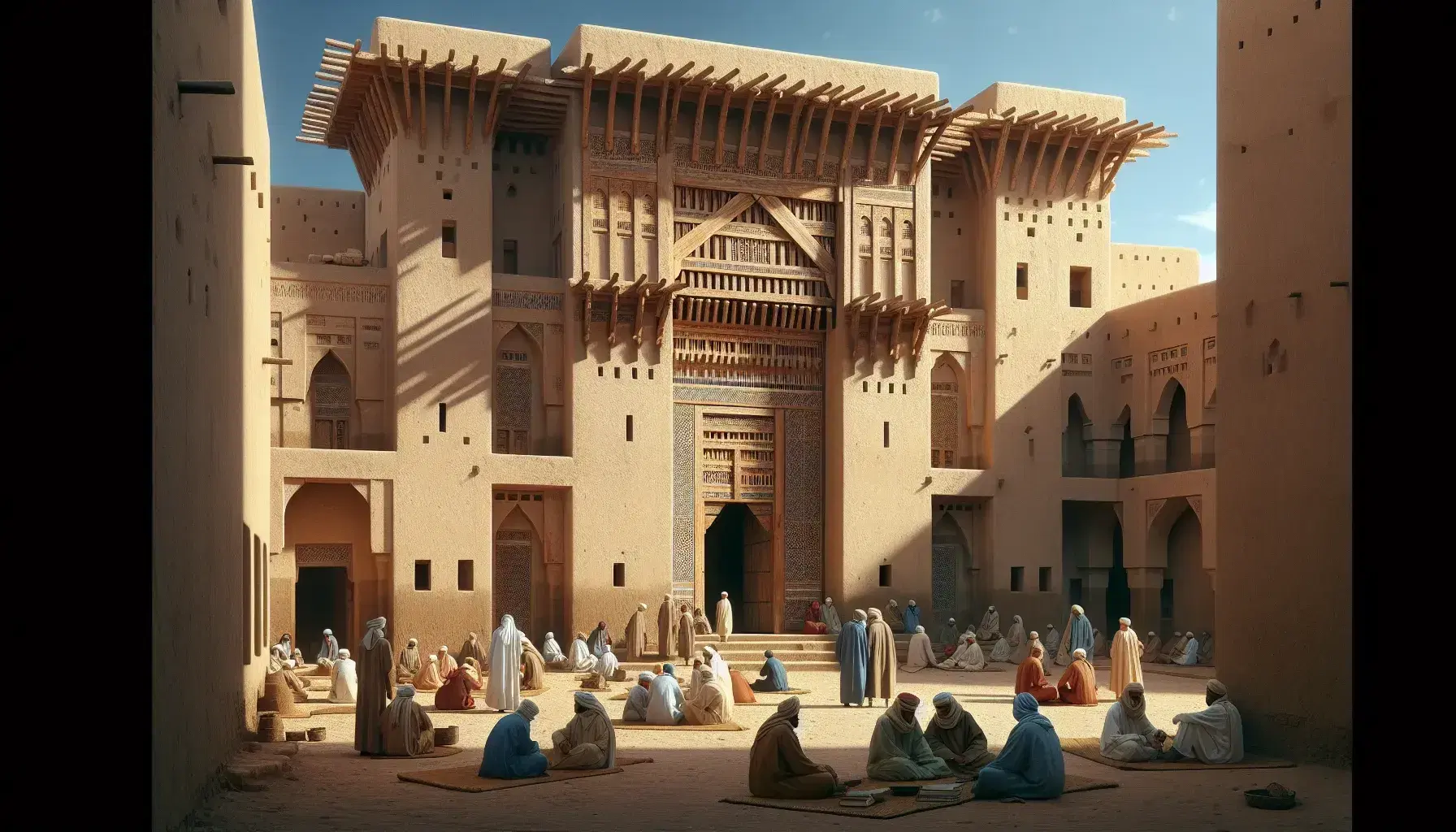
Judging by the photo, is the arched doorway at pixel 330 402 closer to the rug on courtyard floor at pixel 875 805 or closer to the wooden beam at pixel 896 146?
the wooden beam at pixel 896 146

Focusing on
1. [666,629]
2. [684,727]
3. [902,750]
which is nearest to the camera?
[902,750]

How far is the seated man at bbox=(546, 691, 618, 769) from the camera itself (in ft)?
41.7

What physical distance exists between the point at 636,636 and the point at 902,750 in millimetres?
A: 13184

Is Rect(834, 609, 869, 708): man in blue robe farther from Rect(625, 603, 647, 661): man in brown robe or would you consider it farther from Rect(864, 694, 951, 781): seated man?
Rect(625, 603, 647, 661): man in brown robe

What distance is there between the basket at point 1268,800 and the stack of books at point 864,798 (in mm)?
2652

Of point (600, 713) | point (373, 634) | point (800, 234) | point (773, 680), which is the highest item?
point (800, 234)

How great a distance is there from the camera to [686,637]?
2486cm

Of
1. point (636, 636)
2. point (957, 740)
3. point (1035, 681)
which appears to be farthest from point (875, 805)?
point (636, 636)

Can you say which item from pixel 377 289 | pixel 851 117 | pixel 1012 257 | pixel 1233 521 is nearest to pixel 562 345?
pixel 377 289

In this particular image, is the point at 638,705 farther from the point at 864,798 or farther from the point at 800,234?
the point at 800,234

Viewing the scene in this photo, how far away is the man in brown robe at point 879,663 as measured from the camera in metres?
18.5

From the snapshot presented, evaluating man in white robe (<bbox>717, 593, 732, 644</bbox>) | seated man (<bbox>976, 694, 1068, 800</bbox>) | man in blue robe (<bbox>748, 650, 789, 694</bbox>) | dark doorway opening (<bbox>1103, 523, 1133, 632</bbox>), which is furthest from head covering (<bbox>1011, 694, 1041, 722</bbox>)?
dark doorway opening (<bbox>1103, 523, 1133, 632</bbox>)

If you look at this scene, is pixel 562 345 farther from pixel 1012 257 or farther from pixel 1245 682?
pixel 1245 682
